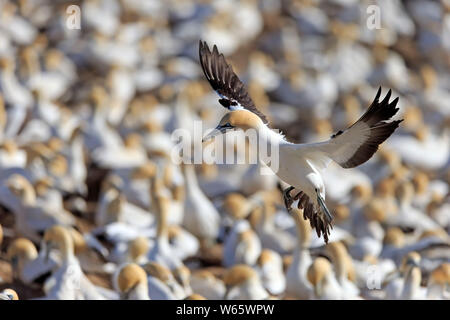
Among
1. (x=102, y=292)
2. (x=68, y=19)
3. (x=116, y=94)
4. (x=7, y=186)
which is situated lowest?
(x=102, y=292)

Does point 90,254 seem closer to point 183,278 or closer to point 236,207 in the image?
point 183,278

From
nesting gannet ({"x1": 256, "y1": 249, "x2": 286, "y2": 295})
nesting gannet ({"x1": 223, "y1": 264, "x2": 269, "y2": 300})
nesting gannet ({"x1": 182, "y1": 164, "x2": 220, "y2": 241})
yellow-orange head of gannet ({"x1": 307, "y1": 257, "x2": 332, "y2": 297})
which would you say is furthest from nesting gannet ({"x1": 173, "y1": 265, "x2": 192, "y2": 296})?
nesting gannet ({"x1": 182, "y1": 164, "x2": 220, "y2": 241})

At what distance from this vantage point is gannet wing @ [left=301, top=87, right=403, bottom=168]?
5.52 meters

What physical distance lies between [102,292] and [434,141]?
7.34 m

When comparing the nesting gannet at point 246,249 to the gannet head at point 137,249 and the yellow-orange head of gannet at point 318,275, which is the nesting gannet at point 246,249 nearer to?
the gannet head at point 137,249

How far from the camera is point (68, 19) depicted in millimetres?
15820

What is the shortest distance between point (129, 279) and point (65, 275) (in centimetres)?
56

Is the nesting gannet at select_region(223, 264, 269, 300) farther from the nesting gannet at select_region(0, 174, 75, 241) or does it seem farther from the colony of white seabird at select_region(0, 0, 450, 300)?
the nesting gannet at select_region(0, 174, 75, 241)

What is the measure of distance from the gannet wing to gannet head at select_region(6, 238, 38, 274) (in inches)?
126

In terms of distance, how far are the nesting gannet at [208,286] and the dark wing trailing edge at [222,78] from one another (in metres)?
2.43

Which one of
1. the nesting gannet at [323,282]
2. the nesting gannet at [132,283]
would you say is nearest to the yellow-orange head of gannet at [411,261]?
the nesting gannet at [323,282]

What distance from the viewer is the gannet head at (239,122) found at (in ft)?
19.4
